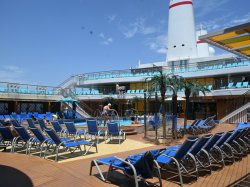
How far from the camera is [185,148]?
5426 mm

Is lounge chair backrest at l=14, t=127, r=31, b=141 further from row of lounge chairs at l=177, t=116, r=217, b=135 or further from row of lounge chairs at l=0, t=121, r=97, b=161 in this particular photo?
row of lounge chairs at l=177, t=116, r=217, b=135

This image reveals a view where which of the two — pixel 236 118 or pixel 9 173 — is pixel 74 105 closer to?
pixel 236 118

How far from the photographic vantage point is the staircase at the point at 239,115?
1972 centimetres

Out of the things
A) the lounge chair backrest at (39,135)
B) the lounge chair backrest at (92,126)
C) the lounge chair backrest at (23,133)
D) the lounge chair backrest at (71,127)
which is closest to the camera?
the lounge chair backrest at (39,135)

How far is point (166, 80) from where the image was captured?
39.8ft

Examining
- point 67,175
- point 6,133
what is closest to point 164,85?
point 6,133

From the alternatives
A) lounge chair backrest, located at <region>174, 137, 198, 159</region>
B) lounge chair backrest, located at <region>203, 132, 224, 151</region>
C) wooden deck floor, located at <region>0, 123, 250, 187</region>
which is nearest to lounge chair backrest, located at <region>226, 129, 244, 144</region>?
wooden deck floor, located at <region>0, 123, 250, 187</region>

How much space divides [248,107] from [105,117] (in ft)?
33.2

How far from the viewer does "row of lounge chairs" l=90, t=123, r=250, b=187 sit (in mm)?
4628

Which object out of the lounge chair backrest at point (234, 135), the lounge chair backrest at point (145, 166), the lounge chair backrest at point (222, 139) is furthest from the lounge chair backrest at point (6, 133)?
the lounge chair backrest at point (234, 135)

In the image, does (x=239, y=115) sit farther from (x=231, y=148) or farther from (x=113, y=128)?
(x=231, y=148)

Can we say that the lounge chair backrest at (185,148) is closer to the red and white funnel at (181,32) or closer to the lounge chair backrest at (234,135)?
the lounge chair backrest at (234,135)

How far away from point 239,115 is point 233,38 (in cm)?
1469

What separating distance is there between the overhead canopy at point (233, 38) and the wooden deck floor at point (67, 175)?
2912 mm
